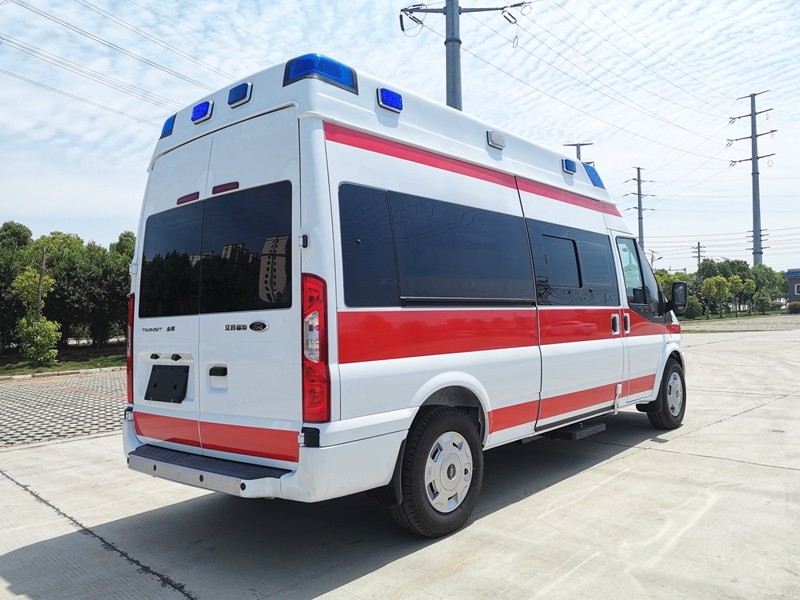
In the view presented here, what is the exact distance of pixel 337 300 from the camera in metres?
3.51

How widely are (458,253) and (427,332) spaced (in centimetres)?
73

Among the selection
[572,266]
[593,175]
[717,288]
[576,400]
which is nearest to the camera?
[576,400]

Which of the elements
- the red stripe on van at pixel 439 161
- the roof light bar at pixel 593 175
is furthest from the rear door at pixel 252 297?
the roof light bar at pixel 593 175

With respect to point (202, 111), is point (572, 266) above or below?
below

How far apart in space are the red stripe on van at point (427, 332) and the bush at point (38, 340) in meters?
21.6

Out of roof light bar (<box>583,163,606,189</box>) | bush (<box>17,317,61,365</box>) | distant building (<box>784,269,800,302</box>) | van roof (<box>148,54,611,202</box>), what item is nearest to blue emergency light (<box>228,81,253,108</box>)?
van roof (<box>148,54,611,202</box>)

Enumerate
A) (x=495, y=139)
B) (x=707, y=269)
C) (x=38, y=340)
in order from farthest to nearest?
(x=707, y=269) → (x=38, y=340) → (x=495, y=139)

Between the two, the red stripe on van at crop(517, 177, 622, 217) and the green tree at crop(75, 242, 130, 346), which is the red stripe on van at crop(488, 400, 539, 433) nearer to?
the red stripe on van at crop(517, 177, 622, 217)

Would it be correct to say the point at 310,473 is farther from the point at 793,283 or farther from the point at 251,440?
the point at 793,283

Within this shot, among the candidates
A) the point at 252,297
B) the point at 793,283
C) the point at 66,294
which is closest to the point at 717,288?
the point at 793,283

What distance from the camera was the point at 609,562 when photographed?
3.67 meters

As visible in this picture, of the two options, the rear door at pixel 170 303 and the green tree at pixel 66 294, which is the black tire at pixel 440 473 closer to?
the rear door at pixel 170 303

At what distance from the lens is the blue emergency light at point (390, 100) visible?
4078 mm

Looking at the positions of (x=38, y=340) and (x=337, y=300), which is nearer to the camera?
(x=337, y=300)
